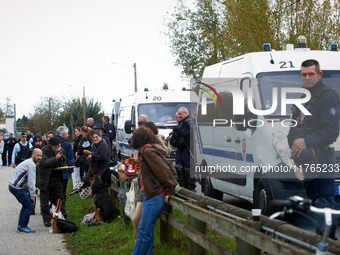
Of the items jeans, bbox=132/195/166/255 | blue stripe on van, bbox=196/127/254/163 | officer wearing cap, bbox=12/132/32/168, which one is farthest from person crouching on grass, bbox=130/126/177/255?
officer wearing cap, bbox=12/132/32/168

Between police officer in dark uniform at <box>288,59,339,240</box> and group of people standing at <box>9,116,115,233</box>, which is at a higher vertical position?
police officer in dark uniform at <box>288,59,339,240</box>

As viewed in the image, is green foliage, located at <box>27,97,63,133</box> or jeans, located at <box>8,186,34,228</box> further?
Result: green foliage, located at <box>27,97,63,133</box>

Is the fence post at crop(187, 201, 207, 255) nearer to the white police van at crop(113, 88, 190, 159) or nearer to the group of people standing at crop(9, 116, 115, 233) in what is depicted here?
the group of people standing at crop(9, 116, 115, 233)

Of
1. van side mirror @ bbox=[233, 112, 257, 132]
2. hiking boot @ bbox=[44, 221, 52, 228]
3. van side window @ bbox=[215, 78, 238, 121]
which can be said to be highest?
van side window @ bbox=[215, 78, 238, 121]

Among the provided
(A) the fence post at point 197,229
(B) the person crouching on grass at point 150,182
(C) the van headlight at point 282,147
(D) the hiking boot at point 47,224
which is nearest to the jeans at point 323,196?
(A) the fence post at point 197,229

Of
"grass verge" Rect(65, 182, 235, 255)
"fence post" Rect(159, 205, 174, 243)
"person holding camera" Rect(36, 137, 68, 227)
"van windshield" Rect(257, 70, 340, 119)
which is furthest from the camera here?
"person holding camera" Rect(36, 137, 68, 227)

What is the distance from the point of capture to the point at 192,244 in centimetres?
590

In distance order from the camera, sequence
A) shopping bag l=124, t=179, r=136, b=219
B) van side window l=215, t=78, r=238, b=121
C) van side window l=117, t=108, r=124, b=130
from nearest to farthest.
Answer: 1. shopping bag l=124, t=179, r=136, b=219
2. van side window l=215, t=78, r=238, b=121
3. van side window l=117, t=108, r=124, b=130

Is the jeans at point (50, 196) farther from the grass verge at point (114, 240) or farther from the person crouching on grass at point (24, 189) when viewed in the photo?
the grass verge at point (114, 240)

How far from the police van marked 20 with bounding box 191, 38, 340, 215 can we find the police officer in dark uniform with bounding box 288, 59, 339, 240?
2.21 metres

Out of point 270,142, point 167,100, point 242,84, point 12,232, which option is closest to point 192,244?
point 270,142

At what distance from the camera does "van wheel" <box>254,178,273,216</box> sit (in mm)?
8000

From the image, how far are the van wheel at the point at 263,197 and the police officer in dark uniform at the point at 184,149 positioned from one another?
6.60 ft

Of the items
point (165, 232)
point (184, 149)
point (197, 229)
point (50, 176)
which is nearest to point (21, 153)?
point (50, 176)
